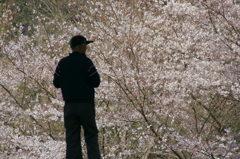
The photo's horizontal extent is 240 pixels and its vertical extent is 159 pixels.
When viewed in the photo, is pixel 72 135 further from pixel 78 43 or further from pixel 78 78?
pixel 78 43

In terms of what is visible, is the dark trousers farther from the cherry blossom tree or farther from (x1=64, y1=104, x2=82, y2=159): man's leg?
the cherry blossom tree

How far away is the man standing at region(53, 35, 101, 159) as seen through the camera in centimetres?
307

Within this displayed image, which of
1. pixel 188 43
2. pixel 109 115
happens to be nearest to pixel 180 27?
pixel 188 43

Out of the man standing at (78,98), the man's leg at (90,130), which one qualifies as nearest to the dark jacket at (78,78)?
the man standing at (78,98)

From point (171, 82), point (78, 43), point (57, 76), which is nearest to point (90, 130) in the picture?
point (57, 76)

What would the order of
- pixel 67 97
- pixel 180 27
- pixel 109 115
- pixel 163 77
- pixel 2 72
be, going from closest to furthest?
pixel 67 97 → pixel 163 77 → pixel 109 115 → pixel 180 27 → pixel 2 72

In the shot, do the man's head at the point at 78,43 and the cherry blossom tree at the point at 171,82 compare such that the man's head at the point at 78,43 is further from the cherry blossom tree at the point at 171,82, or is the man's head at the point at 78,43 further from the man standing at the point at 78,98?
the cherry blossom tree at the point at 171,82

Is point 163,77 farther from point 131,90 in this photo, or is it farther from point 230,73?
point 230,73

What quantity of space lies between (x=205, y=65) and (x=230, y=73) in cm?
41

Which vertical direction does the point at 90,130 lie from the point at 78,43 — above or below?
below

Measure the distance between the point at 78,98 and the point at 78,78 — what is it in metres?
0.20

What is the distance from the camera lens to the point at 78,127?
125 inches

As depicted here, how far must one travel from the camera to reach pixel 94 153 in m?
3.11

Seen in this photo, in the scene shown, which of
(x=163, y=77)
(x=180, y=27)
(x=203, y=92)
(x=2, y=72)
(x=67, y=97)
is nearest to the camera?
(x=67, y=97)
